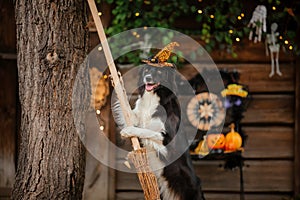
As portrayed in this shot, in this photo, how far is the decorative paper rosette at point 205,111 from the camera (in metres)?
5.16

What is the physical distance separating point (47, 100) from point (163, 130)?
0.76 m

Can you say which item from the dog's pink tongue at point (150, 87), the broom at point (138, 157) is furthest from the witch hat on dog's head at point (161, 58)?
the broom at point (138, 157)

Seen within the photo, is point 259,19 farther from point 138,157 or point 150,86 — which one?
point 138,157

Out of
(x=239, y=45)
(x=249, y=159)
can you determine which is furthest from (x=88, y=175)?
(x=239, y=45)

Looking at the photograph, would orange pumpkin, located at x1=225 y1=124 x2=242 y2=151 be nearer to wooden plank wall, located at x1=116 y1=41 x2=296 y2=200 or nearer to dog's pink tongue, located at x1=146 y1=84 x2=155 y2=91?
wooden plank wall, located at x1=116 y1=41 x2=296 y2=200

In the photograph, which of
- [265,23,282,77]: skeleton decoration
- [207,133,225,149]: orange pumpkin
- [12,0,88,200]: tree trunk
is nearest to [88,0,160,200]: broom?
[12,0,88,200]: tree trunk

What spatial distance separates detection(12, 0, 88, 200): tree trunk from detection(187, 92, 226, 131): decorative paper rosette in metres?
1.82

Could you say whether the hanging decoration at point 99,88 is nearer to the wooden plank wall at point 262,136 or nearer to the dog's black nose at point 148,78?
the wooden plank wall at point 262,136

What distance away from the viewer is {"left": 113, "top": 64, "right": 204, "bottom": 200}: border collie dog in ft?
11.7

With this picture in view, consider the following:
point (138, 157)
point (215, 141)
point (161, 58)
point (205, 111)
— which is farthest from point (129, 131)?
point (205, 111)

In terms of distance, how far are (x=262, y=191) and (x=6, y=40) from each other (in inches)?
114

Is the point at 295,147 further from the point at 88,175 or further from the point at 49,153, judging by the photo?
the point at 49,153

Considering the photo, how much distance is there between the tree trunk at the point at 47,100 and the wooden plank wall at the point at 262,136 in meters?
1.80

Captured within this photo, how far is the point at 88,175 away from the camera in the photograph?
539 centimetres
